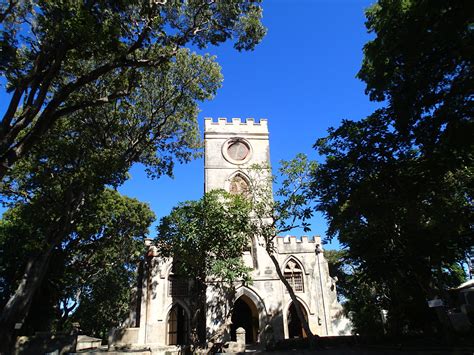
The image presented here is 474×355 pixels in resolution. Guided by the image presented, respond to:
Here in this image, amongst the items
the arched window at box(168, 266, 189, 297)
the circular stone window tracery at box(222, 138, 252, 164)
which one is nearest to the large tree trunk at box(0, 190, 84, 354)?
the arched window at box(168, 266, 189, 297)

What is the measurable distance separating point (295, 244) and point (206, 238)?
33.7ft

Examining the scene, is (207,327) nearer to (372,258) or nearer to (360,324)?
(360,324)

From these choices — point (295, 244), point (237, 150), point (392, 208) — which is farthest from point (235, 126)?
point (392, 208)

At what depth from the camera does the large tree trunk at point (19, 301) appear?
11.6 m

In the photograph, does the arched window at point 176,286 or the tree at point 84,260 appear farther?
the arched window at point 176,286

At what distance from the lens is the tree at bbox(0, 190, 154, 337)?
933 inches

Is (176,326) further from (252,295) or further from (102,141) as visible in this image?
(102,141)

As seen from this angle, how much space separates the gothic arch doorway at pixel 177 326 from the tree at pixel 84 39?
721 inches

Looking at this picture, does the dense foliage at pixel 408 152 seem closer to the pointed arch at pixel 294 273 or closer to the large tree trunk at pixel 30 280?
the large tree trunk at pixel 30 280

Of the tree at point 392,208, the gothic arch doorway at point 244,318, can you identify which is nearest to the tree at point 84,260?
the gothic arch doorway at point 244,318

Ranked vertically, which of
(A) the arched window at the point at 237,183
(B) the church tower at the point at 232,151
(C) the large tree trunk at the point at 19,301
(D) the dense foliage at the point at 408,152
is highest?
(B) the church tower at the point at 232,151

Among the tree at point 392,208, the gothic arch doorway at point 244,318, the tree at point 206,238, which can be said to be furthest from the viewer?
the gothic arch doorway at point 244,318

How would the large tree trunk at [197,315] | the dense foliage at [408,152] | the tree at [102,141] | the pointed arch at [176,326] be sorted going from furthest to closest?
the pointed arch at [176,326], the large tree trunk at [197,315], the tree at [102,141], the dense foliage at [408,152]

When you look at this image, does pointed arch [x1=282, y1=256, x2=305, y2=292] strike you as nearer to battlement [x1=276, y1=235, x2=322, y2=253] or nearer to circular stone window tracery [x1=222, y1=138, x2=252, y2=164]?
battlement [x1=276, y1=235, x2=322, y2=253]
